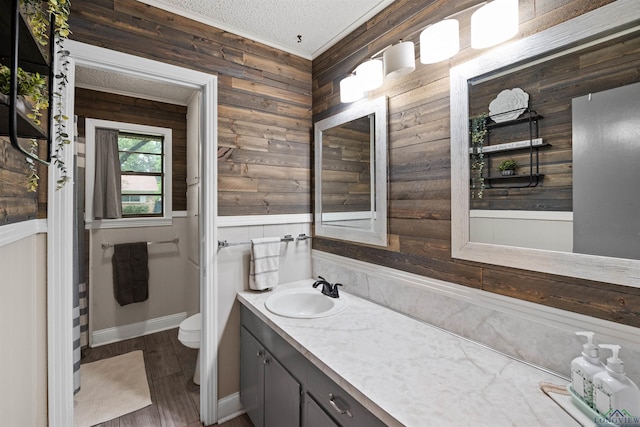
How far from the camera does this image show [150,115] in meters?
3.02

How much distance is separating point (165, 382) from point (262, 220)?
1.48 meters

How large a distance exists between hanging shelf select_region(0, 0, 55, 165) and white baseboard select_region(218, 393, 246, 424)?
1.80 metres

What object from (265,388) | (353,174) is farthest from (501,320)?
(265,388)

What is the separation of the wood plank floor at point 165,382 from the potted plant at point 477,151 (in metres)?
1.88

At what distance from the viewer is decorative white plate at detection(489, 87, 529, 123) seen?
1.12 meters

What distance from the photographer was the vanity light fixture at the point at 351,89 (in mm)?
1737

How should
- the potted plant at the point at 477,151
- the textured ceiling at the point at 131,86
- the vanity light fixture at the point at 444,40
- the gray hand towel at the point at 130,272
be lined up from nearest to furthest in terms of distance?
1. the vanity light fixture at the point at 444,40
2. the potted plant at the point at 477,151
3. the textured ceiling at the point at 131,86
4. the gray hand towel at the point at 130,272

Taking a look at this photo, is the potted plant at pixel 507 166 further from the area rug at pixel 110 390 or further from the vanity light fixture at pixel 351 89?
the area rug at pixel 110 390

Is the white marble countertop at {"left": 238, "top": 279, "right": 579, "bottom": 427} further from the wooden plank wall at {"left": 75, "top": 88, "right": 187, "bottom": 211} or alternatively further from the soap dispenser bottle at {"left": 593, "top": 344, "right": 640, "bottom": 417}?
the wooden plank wall at {"left": 75, "top": 88, "right": 187, "bottom": 211}

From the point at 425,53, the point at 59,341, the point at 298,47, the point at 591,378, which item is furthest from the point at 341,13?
the point at 59,341

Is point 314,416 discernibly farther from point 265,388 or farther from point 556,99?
point 556,99

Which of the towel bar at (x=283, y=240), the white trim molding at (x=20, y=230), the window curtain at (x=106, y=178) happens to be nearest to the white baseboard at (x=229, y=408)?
the towel bar at (x=283, y=240)

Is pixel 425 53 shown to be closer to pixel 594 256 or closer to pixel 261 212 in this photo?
pixel 594 256

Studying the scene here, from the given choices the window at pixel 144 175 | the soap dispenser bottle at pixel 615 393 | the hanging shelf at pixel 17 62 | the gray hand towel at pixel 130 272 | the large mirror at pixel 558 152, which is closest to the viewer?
the hanging shelf at pixel 17 62
